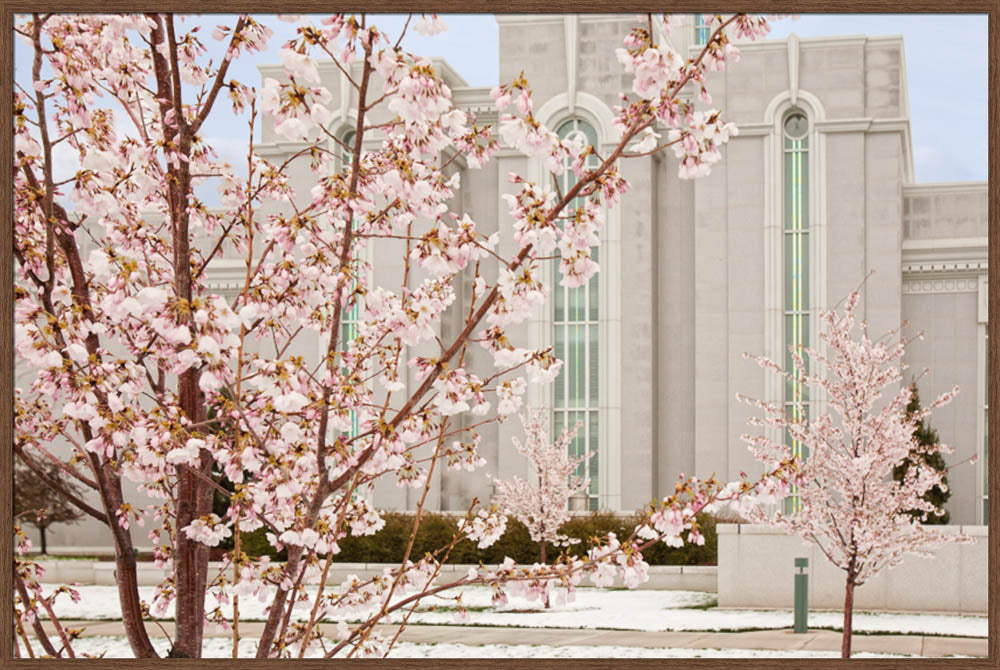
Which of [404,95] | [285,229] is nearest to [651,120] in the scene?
[404,95]

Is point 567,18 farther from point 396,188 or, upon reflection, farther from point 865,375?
point 396,188

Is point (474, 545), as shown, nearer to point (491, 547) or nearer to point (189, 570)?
point (491, 547)

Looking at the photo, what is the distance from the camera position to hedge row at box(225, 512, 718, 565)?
1778 cm

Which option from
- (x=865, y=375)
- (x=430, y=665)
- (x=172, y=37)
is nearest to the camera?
(x=172, y=37)

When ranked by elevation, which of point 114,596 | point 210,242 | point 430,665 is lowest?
point 114,596

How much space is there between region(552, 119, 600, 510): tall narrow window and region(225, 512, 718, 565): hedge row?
557 centimetres

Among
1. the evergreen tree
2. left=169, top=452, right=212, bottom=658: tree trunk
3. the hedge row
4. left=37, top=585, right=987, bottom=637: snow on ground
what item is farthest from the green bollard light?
the evergreen tree

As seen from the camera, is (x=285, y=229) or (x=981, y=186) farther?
(x=981, y=186)

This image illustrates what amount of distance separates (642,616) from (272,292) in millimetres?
10977

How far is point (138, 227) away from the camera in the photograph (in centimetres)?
373

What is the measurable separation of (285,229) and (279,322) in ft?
2.31

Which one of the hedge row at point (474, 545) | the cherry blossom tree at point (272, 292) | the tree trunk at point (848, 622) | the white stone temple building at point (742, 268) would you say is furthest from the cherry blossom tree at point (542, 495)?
the cherry blossom tree at point (272, 292)

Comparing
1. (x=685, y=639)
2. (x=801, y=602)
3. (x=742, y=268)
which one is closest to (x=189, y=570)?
(x=685, y=639)

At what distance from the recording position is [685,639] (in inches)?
443
